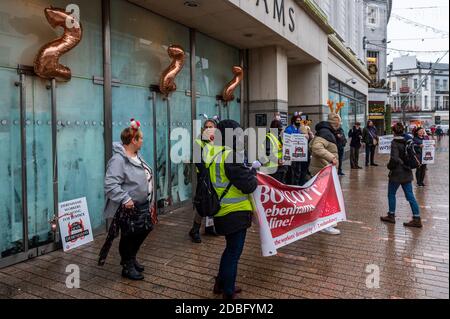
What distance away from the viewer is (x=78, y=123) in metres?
5.85

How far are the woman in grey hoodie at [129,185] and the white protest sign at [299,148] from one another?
18.3 ft

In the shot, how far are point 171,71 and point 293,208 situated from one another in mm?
4171

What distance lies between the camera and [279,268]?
4566mm

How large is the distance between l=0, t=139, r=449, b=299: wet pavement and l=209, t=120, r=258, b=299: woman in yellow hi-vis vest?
1.66 ft

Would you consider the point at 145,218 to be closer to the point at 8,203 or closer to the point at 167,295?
the point at 167,295

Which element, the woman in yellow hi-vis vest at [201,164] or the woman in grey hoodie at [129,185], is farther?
the woman in yellow hi-vis vest at [201,164]

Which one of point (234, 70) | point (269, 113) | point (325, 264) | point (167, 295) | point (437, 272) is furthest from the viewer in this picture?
point (269, 113)

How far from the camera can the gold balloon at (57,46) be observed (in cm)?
507

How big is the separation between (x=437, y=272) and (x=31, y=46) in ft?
19.5

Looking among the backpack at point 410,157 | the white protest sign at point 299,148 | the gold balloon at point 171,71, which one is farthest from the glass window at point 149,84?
the backpack at point 410,157

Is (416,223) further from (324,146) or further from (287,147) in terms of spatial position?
(287,147)

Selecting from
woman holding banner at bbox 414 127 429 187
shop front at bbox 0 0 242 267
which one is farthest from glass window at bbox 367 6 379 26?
→ shop front at bbox 0 0 242 267

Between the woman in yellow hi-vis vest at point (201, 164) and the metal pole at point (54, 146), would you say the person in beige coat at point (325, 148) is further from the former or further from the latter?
the metal pole at point (54, 146)
